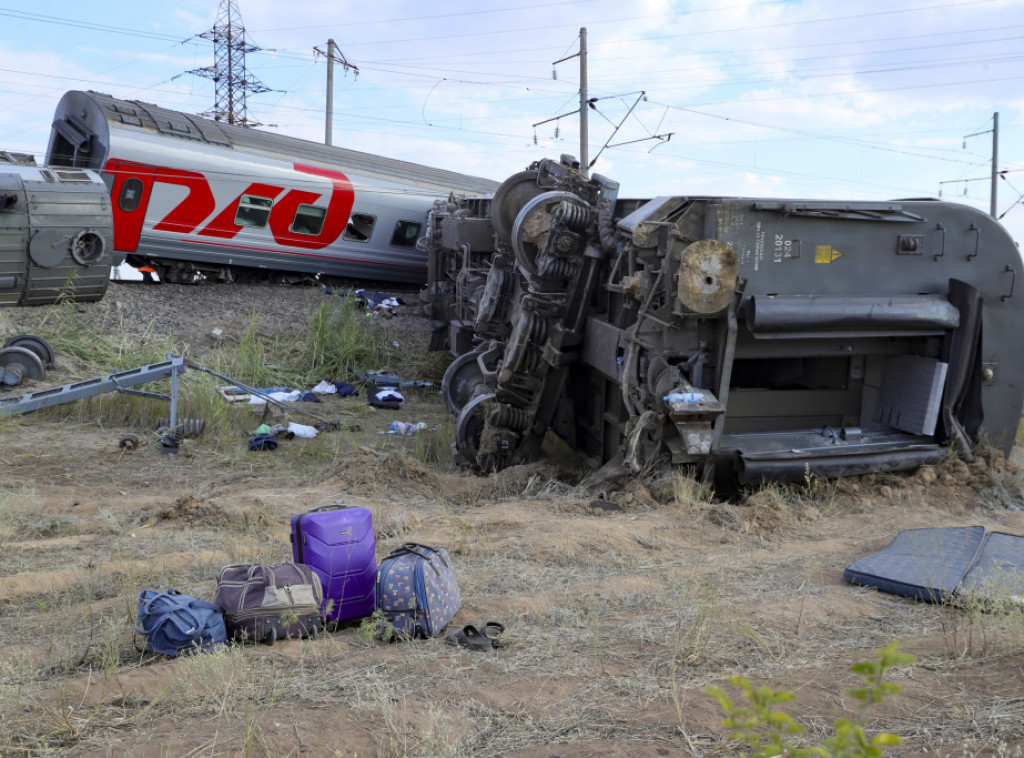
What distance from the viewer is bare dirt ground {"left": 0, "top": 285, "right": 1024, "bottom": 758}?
11.1 feet

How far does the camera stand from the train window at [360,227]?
18.6 m

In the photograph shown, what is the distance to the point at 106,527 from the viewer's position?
22.1 ft

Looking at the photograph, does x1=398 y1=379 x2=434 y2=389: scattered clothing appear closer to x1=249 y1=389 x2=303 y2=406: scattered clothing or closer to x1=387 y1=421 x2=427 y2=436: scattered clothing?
x1=249 y1=389 x2=303 y2=406: scattered clothing

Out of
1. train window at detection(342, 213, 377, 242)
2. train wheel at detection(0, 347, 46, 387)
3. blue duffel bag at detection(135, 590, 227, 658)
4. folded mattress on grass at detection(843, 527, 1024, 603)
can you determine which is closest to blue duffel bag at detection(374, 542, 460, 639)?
blue duffel bag at detection(135, 590, 227, 658)

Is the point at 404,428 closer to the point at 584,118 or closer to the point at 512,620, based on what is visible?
the point at 512,620

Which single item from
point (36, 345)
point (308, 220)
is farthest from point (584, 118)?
point (36, 345)

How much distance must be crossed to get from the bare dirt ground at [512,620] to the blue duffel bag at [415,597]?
127 mm

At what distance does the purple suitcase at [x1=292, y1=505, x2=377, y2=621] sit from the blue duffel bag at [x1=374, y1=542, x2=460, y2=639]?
0.40 ft

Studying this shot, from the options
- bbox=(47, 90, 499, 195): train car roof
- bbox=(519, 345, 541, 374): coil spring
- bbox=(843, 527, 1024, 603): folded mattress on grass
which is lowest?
bbox=(843, 527, 1024, 603): folded mattress on grass

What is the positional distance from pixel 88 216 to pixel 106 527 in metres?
8.65

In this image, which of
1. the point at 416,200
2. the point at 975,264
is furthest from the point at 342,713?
the point at 416,200

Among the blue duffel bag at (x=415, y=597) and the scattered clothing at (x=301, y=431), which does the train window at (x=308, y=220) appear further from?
the blue duffel bag at (x=415, y=597)

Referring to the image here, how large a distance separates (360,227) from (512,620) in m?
15.0

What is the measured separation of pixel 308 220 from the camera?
59.0ft
